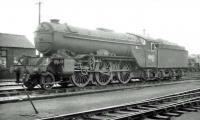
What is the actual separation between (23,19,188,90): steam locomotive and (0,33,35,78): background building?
1454cm

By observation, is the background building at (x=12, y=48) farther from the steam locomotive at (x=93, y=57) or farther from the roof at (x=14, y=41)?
the steam locomotive at (x=93, y=57)

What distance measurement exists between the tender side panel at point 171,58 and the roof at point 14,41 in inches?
693

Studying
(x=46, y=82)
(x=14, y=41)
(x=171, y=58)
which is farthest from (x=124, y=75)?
(x=14, y=41)

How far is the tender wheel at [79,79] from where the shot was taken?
13214mm

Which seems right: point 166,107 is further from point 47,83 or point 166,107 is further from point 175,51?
point 175,51

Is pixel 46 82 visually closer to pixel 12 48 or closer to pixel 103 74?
pixel 103 74

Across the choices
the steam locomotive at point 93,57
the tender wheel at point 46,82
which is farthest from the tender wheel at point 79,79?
the tender wheel at point 46,82

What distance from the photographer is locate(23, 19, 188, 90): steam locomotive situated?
12.4 metres

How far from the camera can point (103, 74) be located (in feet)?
48.2

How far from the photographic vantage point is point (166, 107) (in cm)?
747

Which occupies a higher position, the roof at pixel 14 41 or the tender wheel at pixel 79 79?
the roof at pixel 14 41

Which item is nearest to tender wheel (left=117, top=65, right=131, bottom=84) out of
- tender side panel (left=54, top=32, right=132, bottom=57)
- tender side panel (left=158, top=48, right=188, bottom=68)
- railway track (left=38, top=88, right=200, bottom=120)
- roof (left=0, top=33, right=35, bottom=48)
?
tender side panel (left=54, top=32, right=132, bottom=57)

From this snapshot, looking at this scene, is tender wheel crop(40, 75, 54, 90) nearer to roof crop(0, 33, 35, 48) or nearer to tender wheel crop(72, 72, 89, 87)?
tender wheel crop(72, 72, 89, 87)

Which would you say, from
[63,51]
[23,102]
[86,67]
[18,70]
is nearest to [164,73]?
[86,67]
